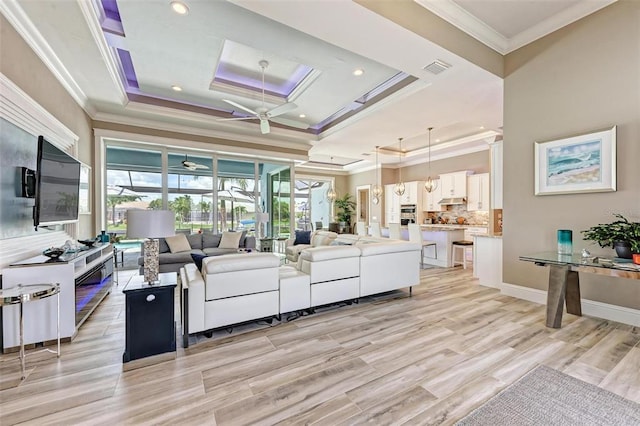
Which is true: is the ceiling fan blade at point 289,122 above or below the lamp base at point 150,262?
above

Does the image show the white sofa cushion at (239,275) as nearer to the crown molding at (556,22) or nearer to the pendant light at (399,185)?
the crown molding at (556,22)

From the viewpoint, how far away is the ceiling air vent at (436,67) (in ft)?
11.6

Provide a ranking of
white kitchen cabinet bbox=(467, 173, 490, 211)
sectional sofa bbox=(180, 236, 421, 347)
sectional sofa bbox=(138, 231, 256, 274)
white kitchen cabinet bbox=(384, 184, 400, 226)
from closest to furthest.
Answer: sectional sofa bbox=(180, 236, 421, 347), sectional sofa bbox=(138, 231, 256, 274), white kitchen cabinet bbox=(467, 173, 490, 211), white kitchen cabinet bbox=(384, 184, 400, 226)

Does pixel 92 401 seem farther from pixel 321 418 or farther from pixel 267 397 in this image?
pixel 321 418

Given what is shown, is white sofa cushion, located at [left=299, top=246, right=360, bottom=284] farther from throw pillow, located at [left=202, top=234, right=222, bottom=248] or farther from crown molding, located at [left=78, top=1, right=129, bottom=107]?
throw pillow, located at [left=202, top=234, right=222, bottom=248]

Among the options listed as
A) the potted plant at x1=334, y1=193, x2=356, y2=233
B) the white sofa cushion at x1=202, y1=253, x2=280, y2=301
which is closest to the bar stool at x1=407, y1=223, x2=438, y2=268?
the white sofa cushion at x1=202, y1=253, x2=280, y2=301

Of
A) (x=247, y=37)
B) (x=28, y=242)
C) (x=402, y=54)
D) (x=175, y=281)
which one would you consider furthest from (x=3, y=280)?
(x=402, y=54)

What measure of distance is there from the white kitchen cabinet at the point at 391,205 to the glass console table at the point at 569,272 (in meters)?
6.65

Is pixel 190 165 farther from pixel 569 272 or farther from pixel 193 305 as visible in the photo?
pixel 569 272

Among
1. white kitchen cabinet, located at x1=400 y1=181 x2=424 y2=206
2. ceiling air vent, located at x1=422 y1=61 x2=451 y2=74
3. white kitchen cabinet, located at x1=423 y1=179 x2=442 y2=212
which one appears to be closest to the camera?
ceiling air vent, located at x1=422 y1=61 x2=451 y2=74

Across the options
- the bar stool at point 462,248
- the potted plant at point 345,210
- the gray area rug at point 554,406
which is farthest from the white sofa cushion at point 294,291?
the potted plant at point 345,210

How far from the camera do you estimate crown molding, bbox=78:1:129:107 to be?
2706mm

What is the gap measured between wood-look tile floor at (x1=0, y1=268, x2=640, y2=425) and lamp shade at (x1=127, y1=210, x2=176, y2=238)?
1.09 meters

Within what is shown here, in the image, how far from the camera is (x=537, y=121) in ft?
12.1
